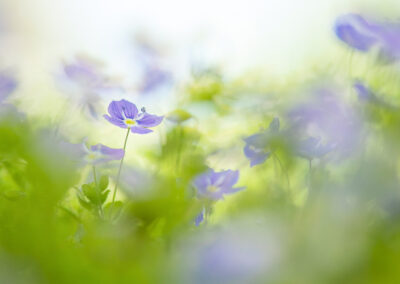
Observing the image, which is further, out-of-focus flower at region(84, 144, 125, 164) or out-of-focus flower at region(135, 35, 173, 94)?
out-of-focus flower at region(135, 35, 173, 94)

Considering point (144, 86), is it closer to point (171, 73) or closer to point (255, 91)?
point (171, 73)

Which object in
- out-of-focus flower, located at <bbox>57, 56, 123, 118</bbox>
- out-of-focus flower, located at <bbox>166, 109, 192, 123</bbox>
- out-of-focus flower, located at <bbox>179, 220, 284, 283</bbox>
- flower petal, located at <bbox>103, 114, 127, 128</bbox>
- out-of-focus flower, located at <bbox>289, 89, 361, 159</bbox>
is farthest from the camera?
out-of-focus flower, located at <bbox>57, 56, 123, 118</bbox>

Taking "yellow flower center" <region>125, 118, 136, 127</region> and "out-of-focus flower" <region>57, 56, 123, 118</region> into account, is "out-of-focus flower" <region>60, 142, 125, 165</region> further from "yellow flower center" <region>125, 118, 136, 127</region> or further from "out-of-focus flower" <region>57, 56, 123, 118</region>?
"out-of-focus flower" <region>57, 56, 123, 118</region>

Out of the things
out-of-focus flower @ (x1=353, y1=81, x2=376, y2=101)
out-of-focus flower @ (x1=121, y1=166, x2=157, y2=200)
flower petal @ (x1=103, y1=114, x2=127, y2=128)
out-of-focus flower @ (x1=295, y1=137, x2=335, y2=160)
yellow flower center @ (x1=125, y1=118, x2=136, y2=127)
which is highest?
out-of-focus flower @ (x1=353, y1=81, x2=376, y2=101)

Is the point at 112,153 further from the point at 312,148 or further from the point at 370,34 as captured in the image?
the point at 370,34

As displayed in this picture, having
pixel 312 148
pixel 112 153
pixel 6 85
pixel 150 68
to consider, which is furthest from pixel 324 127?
pixel 150 68

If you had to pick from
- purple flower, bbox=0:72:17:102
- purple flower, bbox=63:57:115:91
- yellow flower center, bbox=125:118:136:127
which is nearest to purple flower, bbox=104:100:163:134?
yellow flower center, bbox=125:118:136:127

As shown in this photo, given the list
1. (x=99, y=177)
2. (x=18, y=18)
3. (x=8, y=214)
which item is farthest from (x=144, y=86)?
(x=18, y=18)
